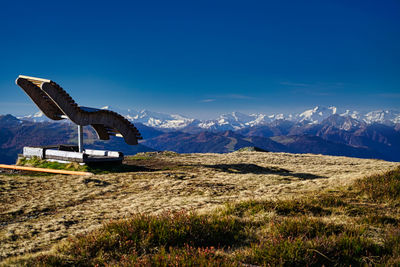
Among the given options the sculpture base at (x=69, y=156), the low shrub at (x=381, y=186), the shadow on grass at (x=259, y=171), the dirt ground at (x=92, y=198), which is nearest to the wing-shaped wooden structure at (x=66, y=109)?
the sculpture base at (x=69, y=156)

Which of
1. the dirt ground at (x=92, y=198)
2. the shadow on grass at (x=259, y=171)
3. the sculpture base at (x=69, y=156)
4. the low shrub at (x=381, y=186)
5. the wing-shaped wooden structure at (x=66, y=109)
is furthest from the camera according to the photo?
the shadow on grass at (x=259, y=171)

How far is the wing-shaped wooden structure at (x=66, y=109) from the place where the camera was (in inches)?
824

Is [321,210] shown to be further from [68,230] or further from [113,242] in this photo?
[68,230]

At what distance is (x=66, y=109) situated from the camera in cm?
2162

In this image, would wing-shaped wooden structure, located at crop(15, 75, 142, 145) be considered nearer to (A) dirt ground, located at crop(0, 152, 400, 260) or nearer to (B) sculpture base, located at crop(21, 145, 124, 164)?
(B) sculpture base, located at crop(21, 145, 124, 164)

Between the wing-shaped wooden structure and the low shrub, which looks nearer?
the low shrub

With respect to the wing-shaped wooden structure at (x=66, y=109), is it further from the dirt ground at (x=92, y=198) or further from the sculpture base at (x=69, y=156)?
the dirt ground at (x=92, y=198)

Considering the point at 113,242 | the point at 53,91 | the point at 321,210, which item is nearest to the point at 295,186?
the point at 321,210

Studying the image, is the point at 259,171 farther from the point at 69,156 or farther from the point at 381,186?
the point at 69,156

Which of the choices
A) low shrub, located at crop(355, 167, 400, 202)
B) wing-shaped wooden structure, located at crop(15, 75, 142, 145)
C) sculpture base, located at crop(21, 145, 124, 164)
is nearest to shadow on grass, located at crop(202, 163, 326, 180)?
low shrub, located at crop(355, 167, 400, 202)

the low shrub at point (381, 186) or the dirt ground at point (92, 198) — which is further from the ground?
the low shrub at point (381, 186)

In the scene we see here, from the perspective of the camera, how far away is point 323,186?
514 inches

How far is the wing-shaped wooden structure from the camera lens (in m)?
20.9

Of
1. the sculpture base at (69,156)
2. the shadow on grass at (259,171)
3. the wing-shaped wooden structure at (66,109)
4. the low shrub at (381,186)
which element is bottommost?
the shadow on grass at (259,171)
